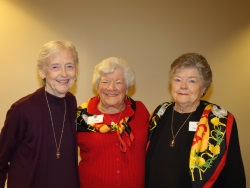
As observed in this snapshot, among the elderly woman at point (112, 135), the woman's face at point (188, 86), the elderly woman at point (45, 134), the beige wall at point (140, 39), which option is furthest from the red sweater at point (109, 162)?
the beige wall at point (140, 39)

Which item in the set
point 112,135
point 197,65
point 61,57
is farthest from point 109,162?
point 197,65

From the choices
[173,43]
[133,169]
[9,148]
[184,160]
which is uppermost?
[173,43]

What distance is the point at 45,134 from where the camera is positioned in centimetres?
165

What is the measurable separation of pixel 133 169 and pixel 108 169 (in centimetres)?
20

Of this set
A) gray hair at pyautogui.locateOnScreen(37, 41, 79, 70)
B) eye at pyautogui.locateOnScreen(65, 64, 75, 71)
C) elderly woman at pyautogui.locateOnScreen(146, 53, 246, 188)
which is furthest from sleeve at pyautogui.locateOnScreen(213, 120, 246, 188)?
gray hair at pyautogui.locateOnScreen(37, 41, 79, 70)

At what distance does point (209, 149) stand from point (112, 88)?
0.87 meters

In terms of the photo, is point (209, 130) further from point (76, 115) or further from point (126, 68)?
point (76, 115)

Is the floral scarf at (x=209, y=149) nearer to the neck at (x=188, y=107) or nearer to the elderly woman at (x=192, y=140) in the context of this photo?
the elderly woman at (x=192, y=140)

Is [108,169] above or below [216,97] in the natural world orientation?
below

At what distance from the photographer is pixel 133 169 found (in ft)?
6.39

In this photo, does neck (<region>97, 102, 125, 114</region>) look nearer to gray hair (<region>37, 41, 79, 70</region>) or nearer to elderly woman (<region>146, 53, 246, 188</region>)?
elderly woman (<region>146, 53, 246, 188</region>)

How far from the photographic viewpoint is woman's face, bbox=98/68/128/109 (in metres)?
2.01

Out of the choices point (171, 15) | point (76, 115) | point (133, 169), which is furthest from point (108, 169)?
point (171, 15)

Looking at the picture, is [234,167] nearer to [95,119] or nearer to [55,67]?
[95,119]
